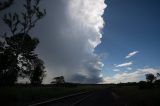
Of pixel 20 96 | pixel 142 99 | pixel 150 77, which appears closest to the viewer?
pixel 20 96

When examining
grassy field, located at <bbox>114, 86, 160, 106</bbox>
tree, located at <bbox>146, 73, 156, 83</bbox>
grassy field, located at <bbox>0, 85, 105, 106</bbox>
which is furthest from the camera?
tree, located at <bbox>146, 73, 156, 83</bbox>

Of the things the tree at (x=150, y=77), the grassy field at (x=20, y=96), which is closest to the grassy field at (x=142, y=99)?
the grassy field at (x=20, y=96)

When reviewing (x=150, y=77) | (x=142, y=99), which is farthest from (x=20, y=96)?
(x=150, y=77)

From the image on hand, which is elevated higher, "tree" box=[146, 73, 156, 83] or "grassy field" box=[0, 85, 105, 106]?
"tree" box=[146, 73, 156, 83]

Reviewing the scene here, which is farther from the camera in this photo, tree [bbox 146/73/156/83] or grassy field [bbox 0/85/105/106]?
tree [bbox 146/73/156/83]

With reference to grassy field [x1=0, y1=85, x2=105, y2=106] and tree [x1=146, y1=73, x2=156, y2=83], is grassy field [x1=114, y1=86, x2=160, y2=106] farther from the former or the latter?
tree [x1=146, y1=73, x2=156, y2=83]

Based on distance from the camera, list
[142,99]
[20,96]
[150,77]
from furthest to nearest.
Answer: [150,77] < [142,99] < [20,96]

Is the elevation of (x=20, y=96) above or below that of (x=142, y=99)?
above

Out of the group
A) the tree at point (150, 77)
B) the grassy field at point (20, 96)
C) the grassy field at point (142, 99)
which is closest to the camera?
the grassy field at point (20, 96)

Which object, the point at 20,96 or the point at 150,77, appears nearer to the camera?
the point at 20,96

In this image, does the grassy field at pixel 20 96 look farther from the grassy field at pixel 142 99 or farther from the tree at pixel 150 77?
the tree at pixel 150 77

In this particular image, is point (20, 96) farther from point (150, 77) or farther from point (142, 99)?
→ point (150, 77)

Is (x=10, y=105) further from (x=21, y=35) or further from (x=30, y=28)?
(x=21, y=35)

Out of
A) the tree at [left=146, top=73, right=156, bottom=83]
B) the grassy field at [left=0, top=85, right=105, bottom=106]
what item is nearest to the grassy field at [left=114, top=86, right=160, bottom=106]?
the grassy field at [left=0, top=85, right=105, bottom=106]
